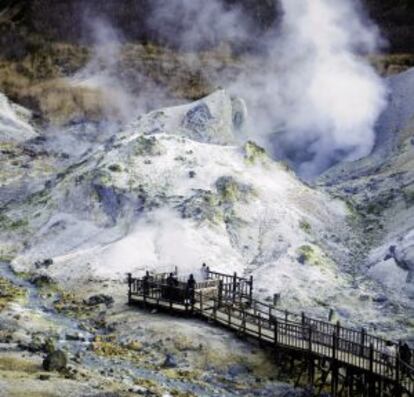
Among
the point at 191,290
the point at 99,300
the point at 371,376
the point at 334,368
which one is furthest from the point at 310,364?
the point at 99,300

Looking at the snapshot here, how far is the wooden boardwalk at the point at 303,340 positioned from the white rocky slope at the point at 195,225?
Result: 134 inches

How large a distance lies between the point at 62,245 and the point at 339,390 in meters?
23.1

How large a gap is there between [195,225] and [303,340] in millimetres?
16788

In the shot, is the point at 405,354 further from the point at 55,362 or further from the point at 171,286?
the point at 171,286

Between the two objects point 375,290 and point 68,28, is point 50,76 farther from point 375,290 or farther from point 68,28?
point 375,290

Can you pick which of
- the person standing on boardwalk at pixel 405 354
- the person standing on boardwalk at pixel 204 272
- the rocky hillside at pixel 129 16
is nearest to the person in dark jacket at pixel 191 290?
the person standing on boardwalk at pixel 204 272

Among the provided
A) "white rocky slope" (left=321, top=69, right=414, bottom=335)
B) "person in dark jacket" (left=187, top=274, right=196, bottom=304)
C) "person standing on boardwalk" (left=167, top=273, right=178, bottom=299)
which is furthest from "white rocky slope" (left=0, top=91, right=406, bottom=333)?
"person in dark jacket" (left=187, top=274, right=196, bottom=304)

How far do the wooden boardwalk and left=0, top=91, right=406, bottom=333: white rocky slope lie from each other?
3405 mm

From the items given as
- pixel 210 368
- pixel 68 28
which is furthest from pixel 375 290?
pixel 68 28

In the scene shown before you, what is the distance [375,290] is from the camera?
3694 centimetres

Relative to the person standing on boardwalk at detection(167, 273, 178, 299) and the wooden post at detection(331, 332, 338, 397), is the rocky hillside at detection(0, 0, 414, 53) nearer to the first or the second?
the person standing on boardwalk at detection(167, 273, 178, 299)

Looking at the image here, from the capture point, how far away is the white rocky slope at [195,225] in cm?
3778

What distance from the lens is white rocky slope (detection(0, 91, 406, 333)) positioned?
124 feet

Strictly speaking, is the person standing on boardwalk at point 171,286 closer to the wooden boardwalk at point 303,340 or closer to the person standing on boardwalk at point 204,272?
the wooden boardwalk at point 303,340
